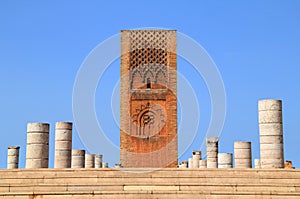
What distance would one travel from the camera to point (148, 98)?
2212 centimetres

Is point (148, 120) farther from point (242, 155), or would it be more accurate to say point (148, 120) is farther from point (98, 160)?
point (242, 155)

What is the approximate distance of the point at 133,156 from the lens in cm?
2191

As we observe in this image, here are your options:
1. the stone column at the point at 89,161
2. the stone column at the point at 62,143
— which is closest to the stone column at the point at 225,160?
the stone column at the point at 62,143

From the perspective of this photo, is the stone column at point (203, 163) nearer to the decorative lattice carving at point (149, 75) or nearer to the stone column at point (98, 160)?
the decorative lattice carving at point (149, 75)

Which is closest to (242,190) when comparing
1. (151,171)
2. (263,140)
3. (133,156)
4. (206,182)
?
(206,182)

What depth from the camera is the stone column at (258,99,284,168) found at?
11852mm

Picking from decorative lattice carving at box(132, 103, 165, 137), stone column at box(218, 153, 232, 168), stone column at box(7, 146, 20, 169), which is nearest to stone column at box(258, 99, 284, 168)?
stone column at box(218, 153, 232, 168)

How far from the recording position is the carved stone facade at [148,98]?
71.4 feet

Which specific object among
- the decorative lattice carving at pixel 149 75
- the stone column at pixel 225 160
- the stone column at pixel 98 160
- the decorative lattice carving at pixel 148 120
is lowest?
the stone column at pixel 225 160

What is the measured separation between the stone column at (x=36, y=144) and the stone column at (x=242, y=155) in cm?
466

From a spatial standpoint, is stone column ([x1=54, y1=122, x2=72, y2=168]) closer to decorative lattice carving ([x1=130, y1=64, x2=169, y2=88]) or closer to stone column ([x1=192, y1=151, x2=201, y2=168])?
stone column ([x1=192, y1=151, x2=201, y2=168])

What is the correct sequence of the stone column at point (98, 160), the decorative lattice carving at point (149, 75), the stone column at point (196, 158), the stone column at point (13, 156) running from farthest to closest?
the decorative lattice carving at point (149, 75) < the stone column at point (98, 160) < the stone column at point (196, 158) < the stone column at point (13, 156)

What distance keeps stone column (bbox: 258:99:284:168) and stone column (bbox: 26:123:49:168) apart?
4.76 m

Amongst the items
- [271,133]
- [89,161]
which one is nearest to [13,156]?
[89,161]
